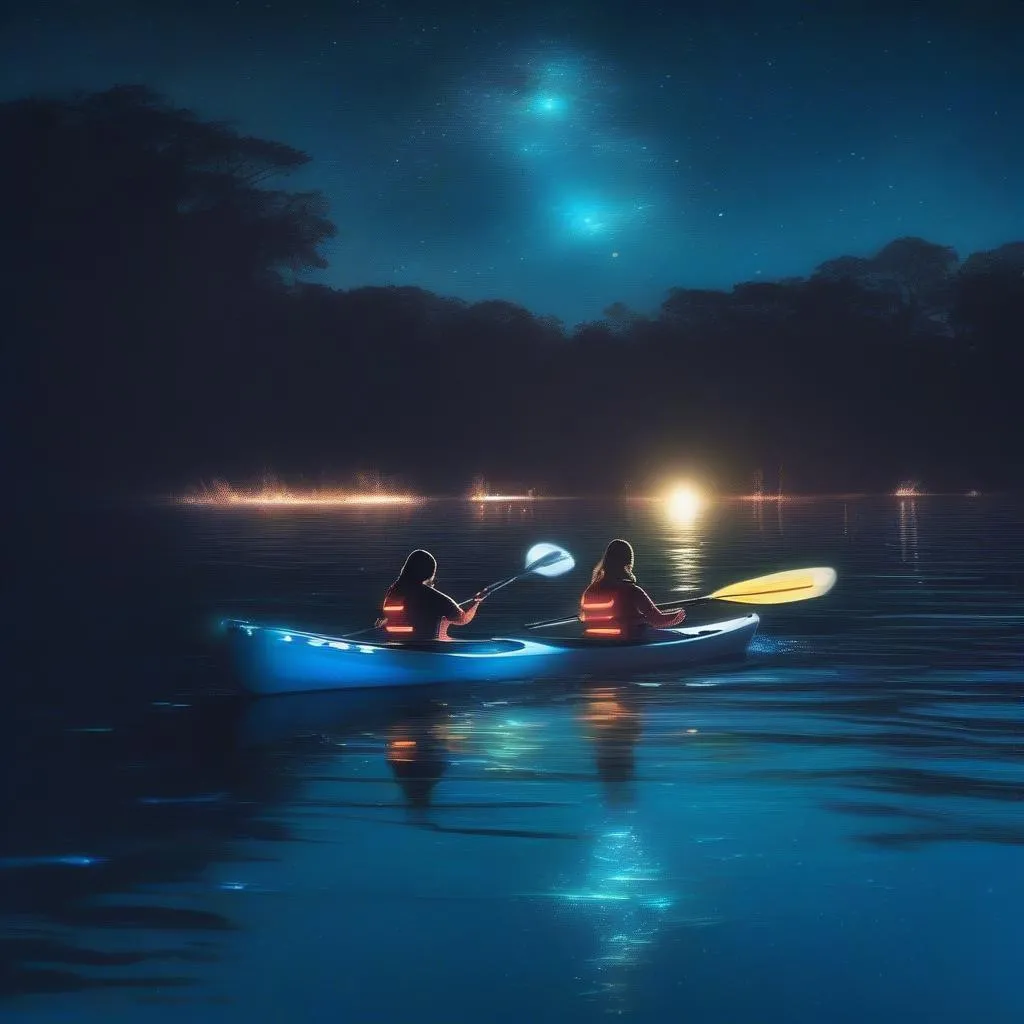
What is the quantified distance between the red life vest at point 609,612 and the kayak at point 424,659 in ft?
0.52

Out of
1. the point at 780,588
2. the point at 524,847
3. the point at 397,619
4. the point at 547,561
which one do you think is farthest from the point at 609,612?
the point at 524,847

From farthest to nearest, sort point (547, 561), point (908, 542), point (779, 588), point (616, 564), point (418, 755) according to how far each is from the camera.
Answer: point (908, 542) → point (547, 561) → point (779, 588) → point (616, 564) → point (418, 755)

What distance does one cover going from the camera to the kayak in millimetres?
15711

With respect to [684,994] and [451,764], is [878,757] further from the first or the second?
[684,994]

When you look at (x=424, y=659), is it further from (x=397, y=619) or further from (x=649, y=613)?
(x=649, y=613)

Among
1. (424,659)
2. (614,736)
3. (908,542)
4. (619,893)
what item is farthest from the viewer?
(908,542)

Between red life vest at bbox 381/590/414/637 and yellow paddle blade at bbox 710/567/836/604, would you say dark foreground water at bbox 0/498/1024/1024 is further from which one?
yellow paddle blade at bbox 710/567/836/604

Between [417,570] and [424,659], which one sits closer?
[417,570]

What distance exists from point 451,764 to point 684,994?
18.7 ft

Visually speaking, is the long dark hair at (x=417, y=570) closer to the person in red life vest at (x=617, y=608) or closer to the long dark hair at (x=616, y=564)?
the long dark hair at (x=616, y=564)

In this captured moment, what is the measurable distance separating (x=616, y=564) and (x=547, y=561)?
492cm

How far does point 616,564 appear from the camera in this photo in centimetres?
1700

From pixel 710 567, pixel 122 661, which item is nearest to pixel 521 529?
pixel 710 567

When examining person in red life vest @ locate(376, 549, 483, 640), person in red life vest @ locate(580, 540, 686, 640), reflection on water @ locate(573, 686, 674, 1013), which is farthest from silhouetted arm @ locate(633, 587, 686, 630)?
reflection on water @ locate(573, 686, 674, 1013)
